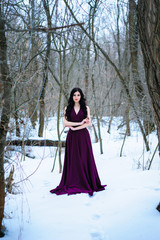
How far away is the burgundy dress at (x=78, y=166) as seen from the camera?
13.1 ft

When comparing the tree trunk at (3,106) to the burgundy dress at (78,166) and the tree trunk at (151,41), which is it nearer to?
the tree trunk at (151,41)

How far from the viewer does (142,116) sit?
20.3ft

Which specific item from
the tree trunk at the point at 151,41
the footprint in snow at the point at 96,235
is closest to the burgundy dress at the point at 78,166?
the footprint in snow at the point at 96,235

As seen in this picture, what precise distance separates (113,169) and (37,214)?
2.91 m

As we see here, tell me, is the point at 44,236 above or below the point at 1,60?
below

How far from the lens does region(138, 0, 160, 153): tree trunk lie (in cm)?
222

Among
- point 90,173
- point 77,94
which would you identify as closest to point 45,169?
point 90,173

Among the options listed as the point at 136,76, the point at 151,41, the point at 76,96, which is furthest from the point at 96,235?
the point at 136,76

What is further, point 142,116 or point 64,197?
point 142,116

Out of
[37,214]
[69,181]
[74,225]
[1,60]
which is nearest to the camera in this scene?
[1,60]

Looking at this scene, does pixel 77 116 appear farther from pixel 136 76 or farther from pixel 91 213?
pixel 136 76

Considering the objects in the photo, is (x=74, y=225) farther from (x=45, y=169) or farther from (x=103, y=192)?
(x=45, y=169)

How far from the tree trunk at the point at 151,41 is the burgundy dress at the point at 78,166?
2.01m

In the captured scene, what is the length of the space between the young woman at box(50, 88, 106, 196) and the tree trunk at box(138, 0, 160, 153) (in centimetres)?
193
